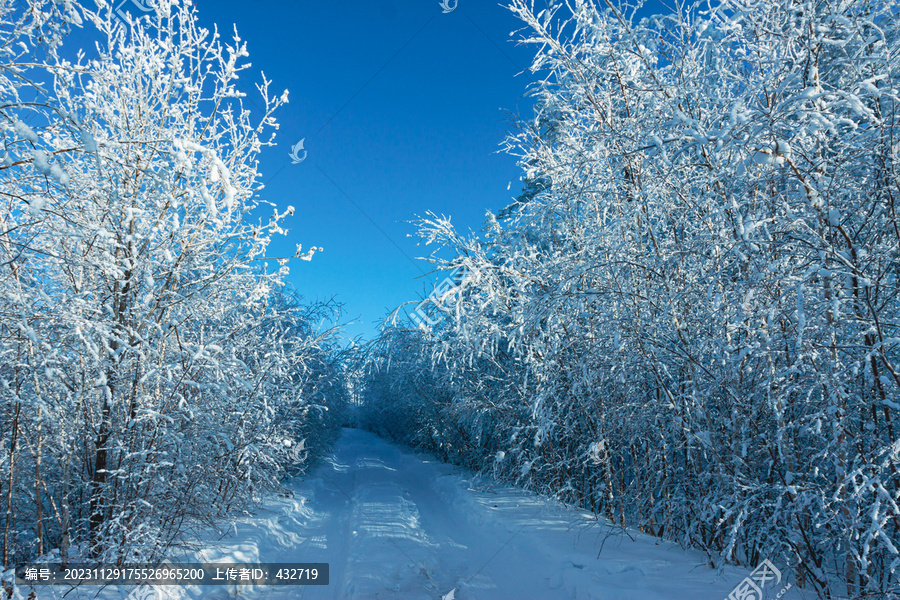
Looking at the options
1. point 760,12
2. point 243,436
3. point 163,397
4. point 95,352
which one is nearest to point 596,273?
point 760,12

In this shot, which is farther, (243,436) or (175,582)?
(243,436)

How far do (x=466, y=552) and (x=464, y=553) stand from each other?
0.20 feet

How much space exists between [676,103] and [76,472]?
260 inches

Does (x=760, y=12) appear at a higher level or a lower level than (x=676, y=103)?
higher

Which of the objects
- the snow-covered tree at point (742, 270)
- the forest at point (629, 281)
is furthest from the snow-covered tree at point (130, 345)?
the snow-covered tree at point (742, 270)

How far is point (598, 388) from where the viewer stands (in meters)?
5.29

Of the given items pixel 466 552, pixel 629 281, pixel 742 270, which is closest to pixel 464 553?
pixel 466 552

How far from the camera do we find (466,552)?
6.48m

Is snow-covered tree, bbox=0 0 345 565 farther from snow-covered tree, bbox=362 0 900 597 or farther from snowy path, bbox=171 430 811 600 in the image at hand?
snow-covered tree, bbox=362 0 900 597

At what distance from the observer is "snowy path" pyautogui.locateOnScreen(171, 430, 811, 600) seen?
4.04m

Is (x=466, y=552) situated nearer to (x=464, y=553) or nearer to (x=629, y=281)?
(x=464, y=553)

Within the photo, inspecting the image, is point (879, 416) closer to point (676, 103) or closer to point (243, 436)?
point (676, 103)

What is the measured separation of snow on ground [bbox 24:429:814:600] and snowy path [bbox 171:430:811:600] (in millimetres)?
16

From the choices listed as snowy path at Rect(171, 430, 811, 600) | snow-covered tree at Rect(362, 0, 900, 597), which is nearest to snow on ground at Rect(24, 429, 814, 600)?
snowy path at Rect(171, 430, 811, 600)
